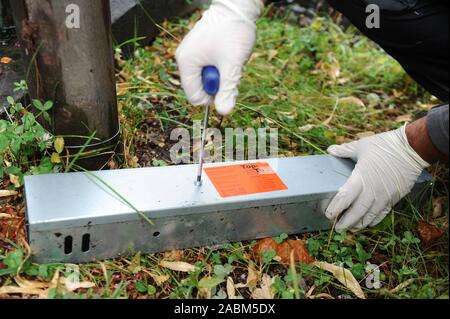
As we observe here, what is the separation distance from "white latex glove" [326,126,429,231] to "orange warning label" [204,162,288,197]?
0.23m

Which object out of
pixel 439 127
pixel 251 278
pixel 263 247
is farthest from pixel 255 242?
pixel 439 127

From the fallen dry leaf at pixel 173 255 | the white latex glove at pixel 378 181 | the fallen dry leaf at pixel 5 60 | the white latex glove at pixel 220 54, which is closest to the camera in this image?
the white latex glove at pixel 220 54

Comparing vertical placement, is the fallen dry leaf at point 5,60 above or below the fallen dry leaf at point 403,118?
above

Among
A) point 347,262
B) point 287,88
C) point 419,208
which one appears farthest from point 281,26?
point 347,262

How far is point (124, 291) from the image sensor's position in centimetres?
142

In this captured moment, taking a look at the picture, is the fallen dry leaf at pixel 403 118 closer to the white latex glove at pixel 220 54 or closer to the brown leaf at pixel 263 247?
the brown leaf at pixel 263 247

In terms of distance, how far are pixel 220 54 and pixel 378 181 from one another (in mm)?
700

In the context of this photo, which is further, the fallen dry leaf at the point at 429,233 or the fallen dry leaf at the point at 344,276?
the fallen dry leaf at the point at 429,233

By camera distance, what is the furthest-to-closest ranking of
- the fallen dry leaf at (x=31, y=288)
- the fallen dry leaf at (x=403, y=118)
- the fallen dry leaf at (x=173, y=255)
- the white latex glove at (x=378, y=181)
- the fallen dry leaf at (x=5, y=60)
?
the fallen dry leaf at (x=403, y=118) → the fallen dry leaf at (x=5, y=60) → the white latex glove at (x=378, y=181) → the fallen dry leaf at (x=173, y=255) → the fallen dry leaf at (x=31, y=288)

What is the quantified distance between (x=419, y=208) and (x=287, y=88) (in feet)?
3.18

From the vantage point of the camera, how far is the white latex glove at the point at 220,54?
1448 mm

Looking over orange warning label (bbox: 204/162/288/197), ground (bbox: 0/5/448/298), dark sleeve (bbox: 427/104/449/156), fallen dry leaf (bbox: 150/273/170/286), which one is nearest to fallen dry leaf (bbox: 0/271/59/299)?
ground (bbox: 0/5/448/298)

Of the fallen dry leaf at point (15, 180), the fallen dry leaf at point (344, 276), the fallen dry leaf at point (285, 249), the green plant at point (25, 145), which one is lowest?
the fallen dry leaf at point (344, 276)

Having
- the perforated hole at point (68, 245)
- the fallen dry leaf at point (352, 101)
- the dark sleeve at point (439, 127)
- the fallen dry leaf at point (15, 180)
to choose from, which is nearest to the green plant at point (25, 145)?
the fallen dry leaf at point (15, 180)
